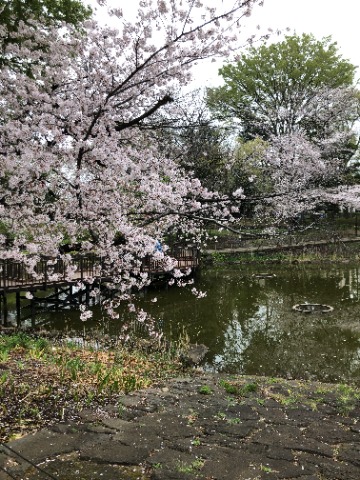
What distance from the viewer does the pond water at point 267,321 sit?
1054 cm

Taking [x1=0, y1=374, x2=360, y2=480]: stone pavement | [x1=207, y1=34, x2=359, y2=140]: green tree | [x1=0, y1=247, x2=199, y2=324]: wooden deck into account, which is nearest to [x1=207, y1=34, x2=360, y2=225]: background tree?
[x1=207, y1=34, x2=359, y2=140]: green tree

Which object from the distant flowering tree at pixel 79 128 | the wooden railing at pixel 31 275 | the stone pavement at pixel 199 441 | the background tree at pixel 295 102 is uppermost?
the background tree at pixel 295 102

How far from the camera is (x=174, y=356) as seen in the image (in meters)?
9.70

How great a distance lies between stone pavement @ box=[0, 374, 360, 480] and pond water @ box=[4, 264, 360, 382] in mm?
4067

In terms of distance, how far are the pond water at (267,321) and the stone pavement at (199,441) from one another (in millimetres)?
4067

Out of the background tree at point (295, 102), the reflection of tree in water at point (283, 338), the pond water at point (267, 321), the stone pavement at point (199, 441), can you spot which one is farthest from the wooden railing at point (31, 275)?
the background tree at point (295, 102)

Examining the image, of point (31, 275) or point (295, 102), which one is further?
point (295, 102)

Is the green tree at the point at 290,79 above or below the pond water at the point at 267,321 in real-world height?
above

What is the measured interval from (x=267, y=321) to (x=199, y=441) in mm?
10462

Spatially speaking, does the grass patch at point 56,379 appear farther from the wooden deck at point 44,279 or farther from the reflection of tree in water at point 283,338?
the wooden deck at point 44,279

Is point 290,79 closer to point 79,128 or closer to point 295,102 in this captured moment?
point 295,102

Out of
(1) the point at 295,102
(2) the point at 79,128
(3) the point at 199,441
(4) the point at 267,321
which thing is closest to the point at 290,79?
(1) the point at 295,102

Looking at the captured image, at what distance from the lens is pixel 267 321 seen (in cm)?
1458

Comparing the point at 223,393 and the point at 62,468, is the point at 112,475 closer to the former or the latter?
the point at 62,468
